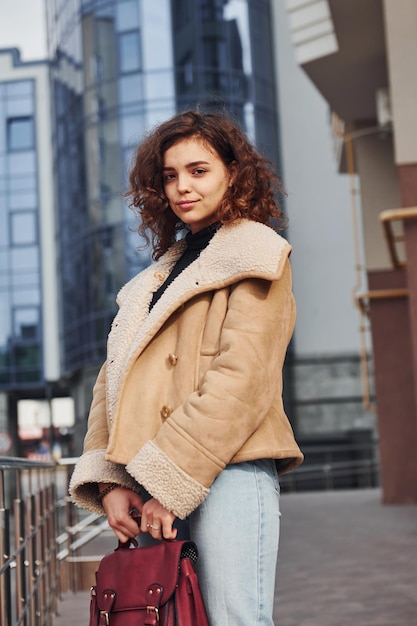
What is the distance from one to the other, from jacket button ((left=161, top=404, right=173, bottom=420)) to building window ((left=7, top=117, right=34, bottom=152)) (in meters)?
34.9

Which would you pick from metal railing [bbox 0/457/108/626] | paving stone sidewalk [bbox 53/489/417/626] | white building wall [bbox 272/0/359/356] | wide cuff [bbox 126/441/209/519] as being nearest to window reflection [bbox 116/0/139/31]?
white building wall [bbox 272/0/359/356]

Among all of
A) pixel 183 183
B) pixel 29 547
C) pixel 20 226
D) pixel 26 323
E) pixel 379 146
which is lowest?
pixel 29 547

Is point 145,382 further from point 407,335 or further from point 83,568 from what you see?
point 407,335

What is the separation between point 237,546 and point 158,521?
188mm

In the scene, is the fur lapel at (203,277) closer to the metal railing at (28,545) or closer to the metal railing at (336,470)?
the metal railing at (28,545)

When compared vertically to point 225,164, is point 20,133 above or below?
above

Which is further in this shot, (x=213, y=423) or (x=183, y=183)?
(x=183, y=183)

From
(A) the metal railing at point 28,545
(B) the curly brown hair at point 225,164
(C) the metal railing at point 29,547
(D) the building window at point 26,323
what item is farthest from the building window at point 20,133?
(B) the curly brown hair at point 225,164

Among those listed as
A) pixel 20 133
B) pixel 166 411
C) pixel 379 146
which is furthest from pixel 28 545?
pixel 20 133

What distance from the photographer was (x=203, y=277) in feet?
8.42

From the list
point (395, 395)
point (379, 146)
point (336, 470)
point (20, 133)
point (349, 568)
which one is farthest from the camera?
point (20, 133)

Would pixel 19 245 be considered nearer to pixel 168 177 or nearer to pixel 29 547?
pixel 29 547

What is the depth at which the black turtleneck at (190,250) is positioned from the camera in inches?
107

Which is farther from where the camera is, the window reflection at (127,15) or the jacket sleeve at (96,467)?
the window reflection at (127,15)
